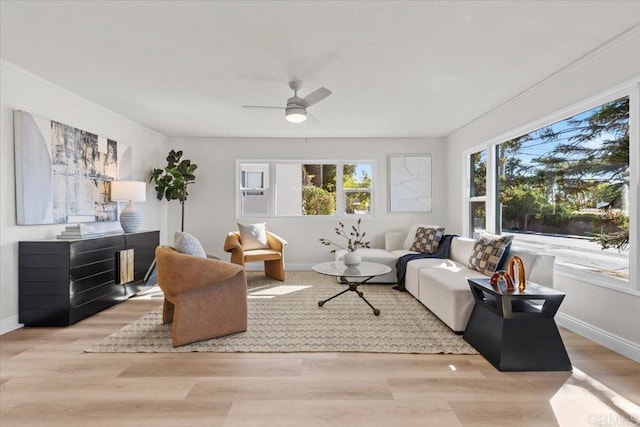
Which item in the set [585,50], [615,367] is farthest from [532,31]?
[615,367]

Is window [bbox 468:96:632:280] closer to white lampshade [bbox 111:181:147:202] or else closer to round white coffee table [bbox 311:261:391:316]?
round white coffee table [bbox 311:261:391:316]

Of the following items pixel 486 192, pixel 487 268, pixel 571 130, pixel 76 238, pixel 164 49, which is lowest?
pixel 487 268

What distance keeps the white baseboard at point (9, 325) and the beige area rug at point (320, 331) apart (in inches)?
39.0

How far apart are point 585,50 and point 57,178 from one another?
5.07 m

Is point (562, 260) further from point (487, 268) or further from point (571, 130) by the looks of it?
point (571, 130)

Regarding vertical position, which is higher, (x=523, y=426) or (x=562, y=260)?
(x=562, y=260)

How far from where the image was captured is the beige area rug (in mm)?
2564

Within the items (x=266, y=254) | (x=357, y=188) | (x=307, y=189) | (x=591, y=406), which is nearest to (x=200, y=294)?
(x=266, y=254)

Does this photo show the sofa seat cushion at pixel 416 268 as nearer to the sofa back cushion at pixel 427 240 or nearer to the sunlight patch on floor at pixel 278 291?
the sofa back cushion at pixel 427 240

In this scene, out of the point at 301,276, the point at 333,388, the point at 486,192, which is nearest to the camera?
the point at 333,388

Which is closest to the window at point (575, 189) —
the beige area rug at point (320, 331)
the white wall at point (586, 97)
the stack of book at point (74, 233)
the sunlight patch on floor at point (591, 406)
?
the white wall at point (586, 97)

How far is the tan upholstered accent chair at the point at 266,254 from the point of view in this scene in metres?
4.50

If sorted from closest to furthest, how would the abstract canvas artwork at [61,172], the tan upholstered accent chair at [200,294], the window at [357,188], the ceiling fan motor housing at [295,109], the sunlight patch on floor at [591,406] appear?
the sunlight patch on floor at [591,406]
the tan upholstered accent chair at [200,294]
the abstract canvas artwork at [61,172]
the ceiling fan motor housing at [295,109]
the window at [357,188]

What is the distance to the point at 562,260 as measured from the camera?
125 inches
